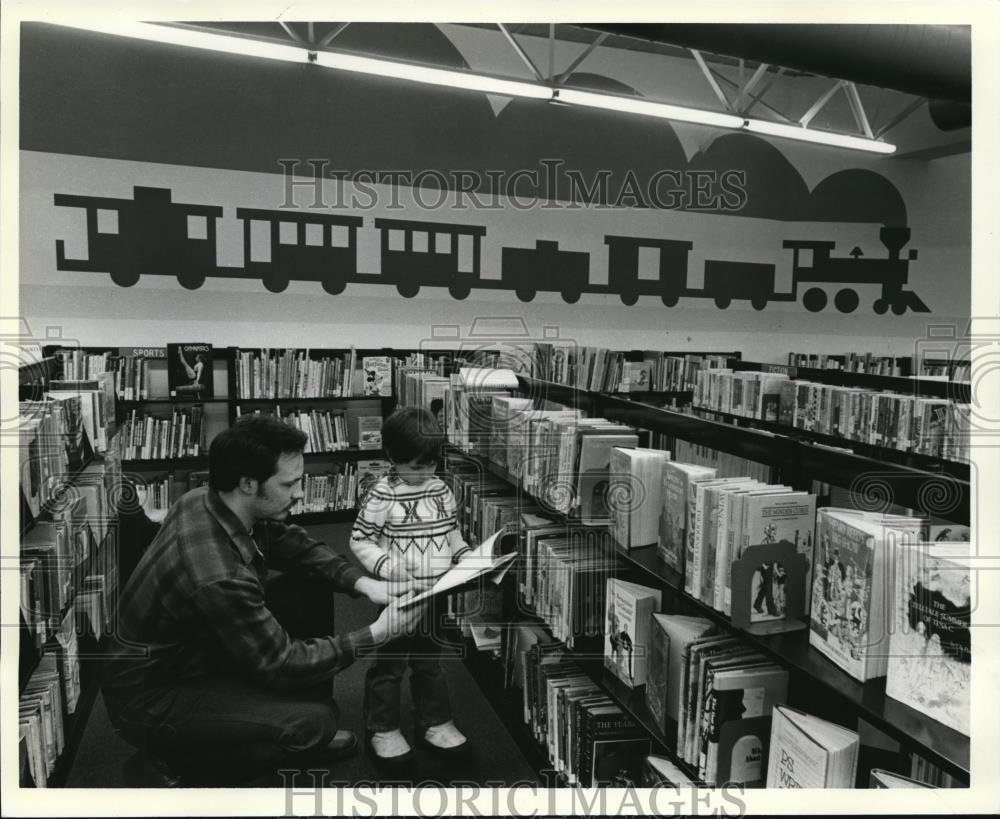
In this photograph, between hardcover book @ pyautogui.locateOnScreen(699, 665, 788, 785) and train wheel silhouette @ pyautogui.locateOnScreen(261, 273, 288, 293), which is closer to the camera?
hardcover book @ pyautogui.locateOnScreen(699, 665, 788, 785)

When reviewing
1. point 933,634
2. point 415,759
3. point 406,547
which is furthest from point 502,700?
point 933,634

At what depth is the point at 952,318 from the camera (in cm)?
725

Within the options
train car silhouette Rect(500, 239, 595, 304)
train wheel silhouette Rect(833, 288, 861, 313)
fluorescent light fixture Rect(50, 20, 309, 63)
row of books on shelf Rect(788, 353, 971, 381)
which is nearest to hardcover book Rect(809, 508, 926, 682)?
fluorescent light fixture Rect(50, 20, 309, 63)

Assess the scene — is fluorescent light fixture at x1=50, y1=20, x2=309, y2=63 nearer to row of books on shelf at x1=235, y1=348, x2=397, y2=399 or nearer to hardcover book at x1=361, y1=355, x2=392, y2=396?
row of books on shelf at x1=235, y1=348, x2=397, y2=399

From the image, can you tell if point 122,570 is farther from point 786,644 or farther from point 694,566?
point 786,644

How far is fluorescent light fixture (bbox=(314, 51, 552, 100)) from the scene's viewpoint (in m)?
4.22

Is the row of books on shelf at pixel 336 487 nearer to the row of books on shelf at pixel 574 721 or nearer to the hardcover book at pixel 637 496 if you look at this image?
→ the row of books on shelf at pixel 574 721

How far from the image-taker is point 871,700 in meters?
1.24

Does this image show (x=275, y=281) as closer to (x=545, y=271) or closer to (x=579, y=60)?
(x=545, y=271)

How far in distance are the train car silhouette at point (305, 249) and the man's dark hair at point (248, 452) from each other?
3756mm

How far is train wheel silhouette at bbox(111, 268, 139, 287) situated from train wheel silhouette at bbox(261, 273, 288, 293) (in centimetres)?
88

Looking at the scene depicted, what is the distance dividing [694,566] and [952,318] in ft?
23.7

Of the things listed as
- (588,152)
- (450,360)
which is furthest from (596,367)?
(588,152)

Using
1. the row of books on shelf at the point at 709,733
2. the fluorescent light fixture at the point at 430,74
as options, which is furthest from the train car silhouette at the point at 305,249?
the row of books on shelf at the point at 709,733
